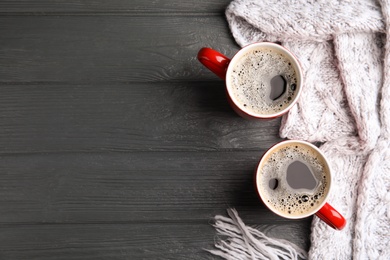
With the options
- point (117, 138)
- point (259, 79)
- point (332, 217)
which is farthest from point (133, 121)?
point (332, 217)

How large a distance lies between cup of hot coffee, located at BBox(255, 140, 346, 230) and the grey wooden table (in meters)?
0.07

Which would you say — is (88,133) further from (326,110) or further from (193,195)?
(326,110)

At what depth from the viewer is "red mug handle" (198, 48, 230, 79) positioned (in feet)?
2.67

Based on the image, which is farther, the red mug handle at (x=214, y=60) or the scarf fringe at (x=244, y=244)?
the scarf fringe at (x=244, y=244)

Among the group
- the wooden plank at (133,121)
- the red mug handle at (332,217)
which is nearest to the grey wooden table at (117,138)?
the wooden plank at (133,121)

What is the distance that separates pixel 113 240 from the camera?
923 millimetres

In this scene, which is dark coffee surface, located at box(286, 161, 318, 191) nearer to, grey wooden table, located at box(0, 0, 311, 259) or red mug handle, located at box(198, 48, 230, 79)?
grey wooden table, located at box(0, 0, 311, 259)

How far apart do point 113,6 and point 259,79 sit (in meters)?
0.32

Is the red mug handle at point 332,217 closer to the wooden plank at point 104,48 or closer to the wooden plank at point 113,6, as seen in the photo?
the wooden plank at point 104,48

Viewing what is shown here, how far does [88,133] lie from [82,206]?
142 millimetres

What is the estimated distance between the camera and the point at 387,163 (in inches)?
35.6

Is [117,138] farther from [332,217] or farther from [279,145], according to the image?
[332,217]

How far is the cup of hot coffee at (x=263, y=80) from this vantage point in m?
0.85

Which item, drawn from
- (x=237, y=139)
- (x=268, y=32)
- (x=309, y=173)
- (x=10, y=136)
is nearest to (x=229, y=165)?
(x=237, y=139)
